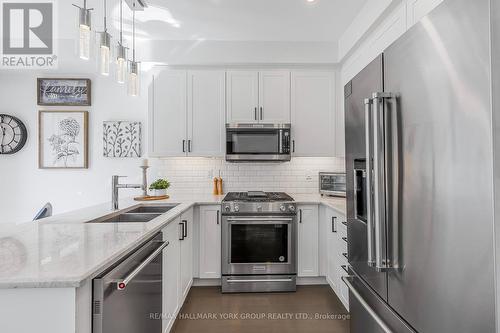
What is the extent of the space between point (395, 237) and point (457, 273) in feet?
0.88

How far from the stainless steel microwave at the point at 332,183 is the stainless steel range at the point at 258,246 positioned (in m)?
0.63

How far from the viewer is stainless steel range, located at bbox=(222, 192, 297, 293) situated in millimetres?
2814

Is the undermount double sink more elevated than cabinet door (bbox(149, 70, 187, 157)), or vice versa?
cabinet door (bbox(149, 70, 187, 157))

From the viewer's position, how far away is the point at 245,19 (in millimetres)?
2697

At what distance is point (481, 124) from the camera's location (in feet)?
2.22

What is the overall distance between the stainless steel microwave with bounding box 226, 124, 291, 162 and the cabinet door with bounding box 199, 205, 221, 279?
25.9 inches

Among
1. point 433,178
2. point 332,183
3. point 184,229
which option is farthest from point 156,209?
point 433,178

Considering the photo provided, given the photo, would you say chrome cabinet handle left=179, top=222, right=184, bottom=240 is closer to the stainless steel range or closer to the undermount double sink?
the undermount double sink

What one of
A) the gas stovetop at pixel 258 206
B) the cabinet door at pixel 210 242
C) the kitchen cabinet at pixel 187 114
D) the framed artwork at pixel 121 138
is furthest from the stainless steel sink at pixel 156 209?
the framed artwork at pixel 121 138

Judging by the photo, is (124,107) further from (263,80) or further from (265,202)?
(265,202)

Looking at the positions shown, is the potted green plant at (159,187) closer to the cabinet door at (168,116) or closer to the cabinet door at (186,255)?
Answer: the cabinet door at (168,116)

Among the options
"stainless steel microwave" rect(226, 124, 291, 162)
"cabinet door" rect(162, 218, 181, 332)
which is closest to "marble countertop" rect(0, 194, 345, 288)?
"cabinet door" rect(162, 218, 181, 332)

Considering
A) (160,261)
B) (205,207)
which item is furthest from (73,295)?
(205,207)

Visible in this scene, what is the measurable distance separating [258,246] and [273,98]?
1717mm
